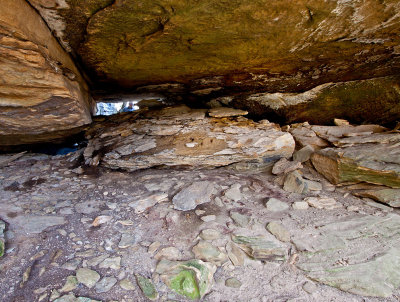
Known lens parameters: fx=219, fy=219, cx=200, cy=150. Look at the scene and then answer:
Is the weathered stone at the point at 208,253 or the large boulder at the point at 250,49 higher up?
the large boulder at the point at 250,49

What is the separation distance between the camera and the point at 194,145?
13.9 ft

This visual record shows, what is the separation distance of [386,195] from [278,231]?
180 cm

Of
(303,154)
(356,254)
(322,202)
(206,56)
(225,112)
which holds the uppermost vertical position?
(206,56)

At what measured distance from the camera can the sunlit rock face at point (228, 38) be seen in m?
2.29

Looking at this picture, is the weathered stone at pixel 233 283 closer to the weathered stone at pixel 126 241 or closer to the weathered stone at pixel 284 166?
the weathered stone at pixel 126 241

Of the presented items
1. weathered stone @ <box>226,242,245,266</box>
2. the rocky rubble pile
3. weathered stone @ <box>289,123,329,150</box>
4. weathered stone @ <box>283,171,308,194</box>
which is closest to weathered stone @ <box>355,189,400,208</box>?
the rocky rubble pile

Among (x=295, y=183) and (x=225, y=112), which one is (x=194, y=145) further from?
(x=295, y=183)

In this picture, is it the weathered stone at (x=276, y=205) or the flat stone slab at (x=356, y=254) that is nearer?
the flat stone slab at (x=356, y=254)

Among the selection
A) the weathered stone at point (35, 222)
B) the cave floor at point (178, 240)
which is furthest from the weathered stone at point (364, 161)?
the weathered stone at point (35, 222)

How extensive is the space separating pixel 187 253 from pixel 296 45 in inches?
122

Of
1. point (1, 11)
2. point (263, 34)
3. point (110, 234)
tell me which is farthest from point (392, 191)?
point (1, 11)

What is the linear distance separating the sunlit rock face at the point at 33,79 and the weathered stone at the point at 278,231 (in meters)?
3.27

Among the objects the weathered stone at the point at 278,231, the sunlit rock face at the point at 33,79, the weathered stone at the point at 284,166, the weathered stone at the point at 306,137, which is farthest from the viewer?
the weathered stone at the point at 306,137

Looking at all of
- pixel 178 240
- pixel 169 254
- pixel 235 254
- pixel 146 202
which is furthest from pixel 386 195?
pixel 146 202
